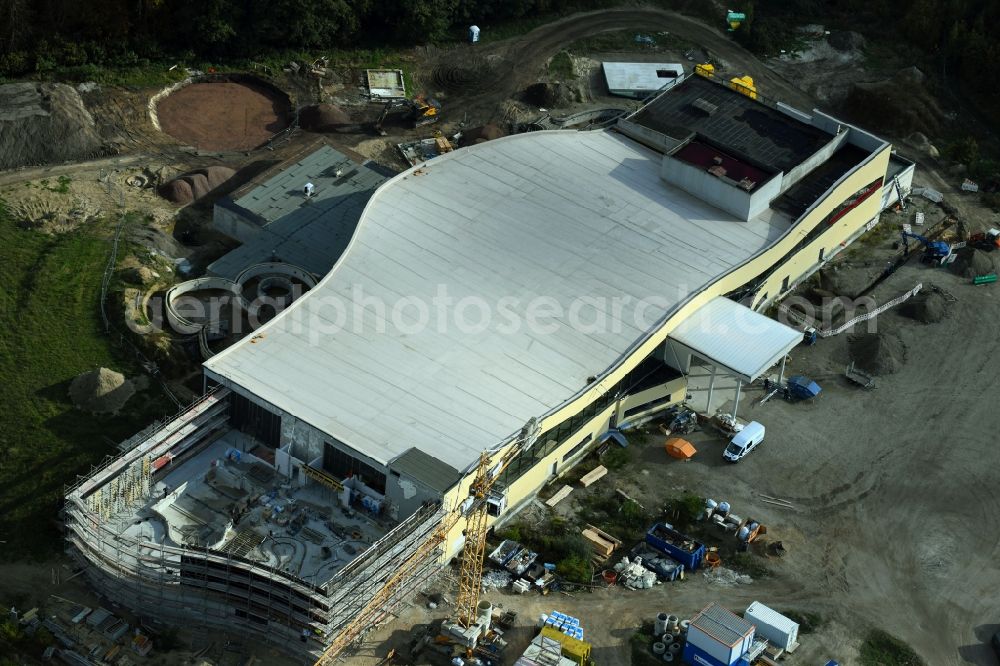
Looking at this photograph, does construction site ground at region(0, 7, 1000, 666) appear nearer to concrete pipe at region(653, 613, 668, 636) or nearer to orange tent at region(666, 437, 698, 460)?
orange tent at region(666, 437, 698, 460)

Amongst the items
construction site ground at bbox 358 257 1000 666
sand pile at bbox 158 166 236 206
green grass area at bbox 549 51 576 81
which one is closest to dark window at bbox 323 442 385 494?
construction site ground at bbox 358 257 1000 666

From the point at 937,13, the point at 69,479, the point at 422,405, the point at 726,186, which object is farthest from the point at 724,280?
the point at 937,13

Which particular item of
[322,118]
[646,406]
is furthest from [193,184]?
[646,406]

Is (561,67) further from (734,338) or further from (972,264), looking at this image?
(734,338)

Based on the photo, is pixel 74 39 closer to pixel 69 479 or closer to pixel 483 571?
pixel 69 479

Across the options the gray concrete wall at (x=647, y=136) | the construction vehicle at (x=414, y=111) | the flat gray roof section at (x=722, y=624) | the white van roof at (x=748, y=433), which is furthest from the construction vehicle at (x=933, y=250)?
the flat gray roof section at (x=722, y=624)

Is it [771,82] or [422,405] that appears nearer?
[422,405]
